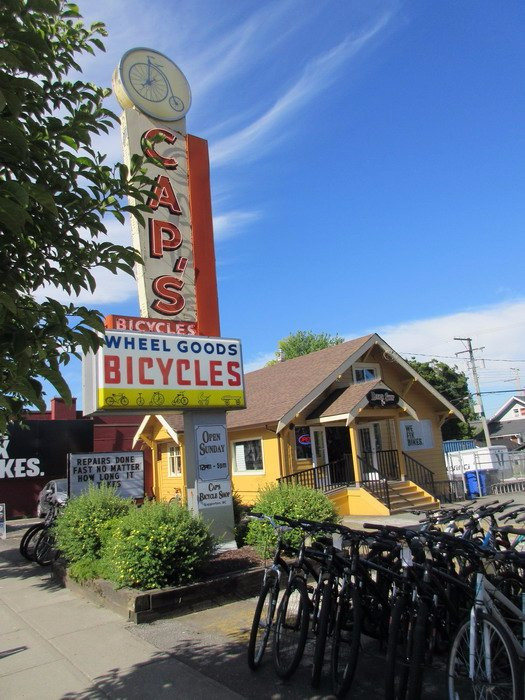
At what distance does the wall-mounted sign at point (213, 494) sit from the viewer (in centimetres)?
936

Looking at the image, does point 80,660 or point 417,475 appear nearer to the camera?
point 80,660

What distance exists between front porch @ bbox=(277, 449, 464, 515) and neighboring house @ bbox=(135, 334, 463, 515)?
35 millimetres

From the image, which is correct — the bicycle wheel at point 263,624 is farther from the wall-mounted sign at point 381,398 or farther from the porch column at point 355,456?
the wall-mounted sign at point 381,398

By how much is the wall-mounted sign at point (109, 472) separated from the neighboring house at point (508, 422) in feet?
164

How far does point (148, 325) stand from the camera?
9883 millimetres

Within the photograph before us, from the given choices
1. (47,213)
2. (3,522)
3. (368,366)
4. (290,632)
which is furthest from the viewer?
(368,366)

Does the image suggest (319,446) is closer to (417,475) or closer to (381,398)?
(381,398)

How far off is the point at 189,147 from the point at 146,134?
99 cm

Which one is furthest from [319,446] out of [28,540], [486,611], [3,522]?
[486,611]

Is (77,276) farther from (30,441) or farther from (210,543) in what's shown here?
(30,441)

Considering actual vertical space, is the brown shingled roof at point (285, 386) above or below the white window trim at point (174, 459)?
above

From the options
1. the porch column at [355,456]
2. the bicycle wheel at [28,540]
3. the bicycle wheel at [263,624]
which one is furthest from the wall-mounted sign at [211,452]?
the porch column at [355,456]

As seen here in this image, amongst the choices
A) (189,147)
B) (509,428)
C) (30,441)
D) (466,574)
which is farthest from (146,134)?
(509,428)

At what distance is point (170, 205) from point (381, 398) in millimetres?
10290
